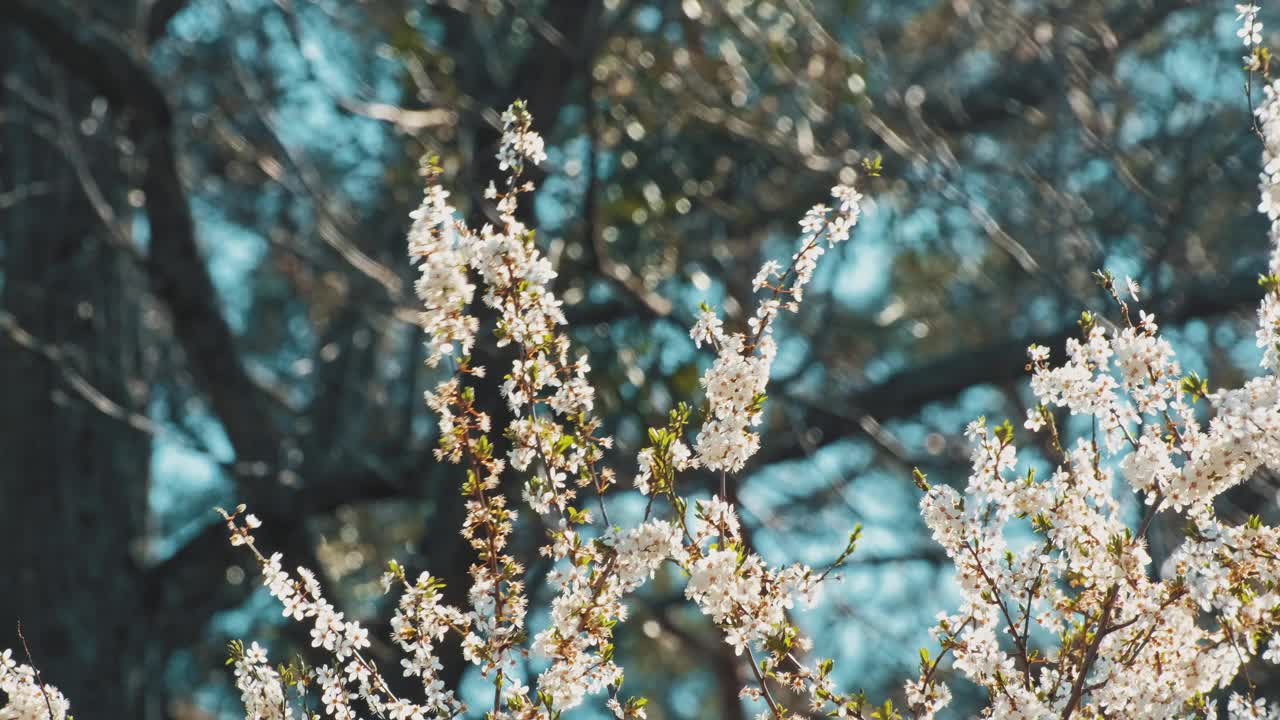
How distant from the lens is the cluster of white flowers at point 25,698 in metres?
2.20

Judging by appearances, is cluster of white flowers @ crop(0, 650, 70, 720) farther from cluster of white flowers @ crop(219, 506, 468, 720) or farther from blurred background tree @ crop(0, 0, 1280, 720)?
blurred background tree @ crop(0, 0, 1280, 720)

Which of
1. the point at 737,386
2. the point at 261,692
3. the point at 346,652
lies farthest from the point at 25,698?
the point at 737,386

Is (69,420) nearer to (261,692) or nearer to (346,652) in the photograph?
(261,692)

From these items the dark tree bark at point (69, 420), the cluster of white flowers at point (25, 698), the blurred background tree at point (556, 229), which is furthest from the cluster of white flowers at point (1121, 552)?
the dark tree bark at point (69, 420)

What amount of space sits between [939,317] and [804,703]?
253cm

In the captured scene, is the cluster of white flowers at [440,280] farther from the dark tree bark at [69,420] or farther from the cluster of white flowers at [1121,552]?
the dark tree bark at [69,420]

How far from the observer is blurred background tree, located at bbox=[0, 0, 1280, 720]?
484 centimetres

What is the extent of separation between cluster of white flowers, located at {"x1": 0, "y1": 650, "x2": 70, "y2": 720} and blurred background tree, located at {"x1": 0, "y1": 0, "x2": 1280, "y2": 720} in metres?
2.19

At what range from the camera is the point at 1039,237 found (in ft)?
18.8

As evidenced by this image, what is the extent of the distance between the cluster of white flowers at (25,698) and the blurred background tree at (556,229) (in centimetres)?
219

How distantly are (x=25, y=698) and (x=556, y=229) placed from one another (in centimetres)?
346

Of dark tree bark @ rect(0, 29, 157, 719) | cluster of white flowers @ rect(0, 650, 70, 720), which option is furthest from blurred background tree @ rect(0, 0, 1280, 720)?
cluster of white flowers @ rect(0, 650, 70, 720)

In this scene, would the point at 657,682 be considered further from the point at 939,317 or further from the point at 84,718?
the point at 84,718

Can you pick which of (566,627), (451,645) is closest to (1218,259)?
(451,645)
